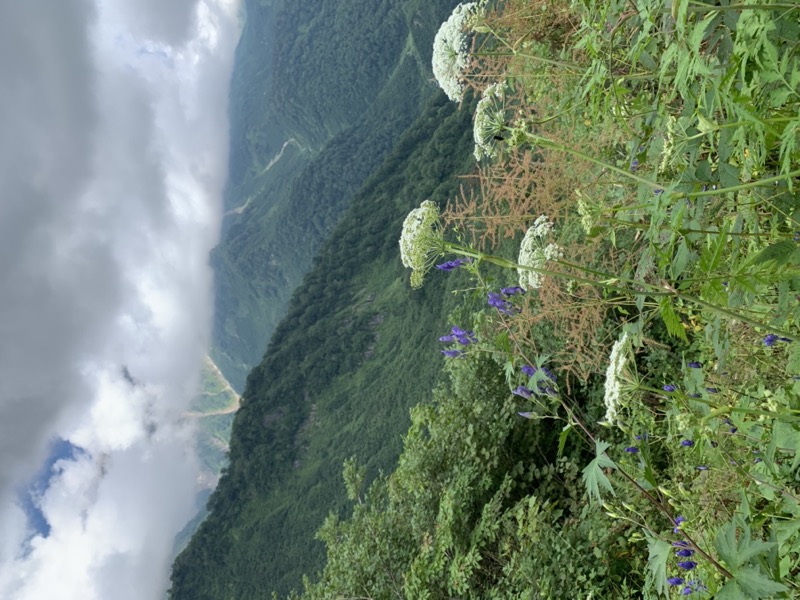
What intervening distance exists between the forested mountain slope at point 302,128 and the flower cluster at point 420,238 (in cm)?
6797

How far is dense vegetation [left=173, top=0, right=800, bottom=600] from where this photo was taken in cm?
246

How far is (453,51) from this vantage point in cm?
520

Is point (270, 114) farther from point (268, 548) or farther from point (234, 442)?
point (268, 548)

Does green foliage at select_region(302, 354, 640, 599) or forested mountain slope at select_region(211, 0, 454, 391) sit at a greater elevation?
forested mountain slope at select_region(211, 0, 454, 391)

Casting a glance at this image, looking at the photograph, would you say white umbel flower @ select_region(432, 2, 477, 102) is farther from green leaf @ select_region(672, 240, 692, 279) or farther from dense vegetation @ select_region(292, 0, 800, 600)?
green leaf @ select_region(672, 240, 692, 279)

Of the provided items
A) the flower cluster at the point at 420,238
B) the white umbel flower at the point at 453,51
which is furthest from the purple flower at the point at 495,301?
the white umbel flower at the point at 453,51

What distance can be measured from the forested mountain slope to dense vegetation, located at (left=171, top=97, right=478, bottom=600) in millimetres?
24649

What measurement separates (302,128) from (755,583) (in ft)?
495

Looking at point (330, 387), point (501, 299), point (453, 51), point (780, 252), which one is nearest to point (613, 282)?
point (780, 252)

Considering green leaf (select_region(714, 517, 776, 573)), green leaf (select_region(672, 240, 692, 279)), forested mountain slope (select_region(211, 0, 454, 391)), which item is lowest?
green leaf (select_region(714, 517, 776, 573))

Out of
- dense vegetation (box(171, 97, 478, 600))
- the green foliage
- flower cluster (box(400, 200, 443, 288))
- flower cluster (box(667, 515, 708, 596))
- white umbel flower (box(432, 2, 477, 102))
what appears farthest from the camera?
dense vegetation (box(171, 97, 478, 600))

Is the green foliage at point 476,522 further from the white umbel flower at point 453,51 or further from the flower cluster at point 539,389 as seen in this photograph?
the white umbel flower at point 453,51

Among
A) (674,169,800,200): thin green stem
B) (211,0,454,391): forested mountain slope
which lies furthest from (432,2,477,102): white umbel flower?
(211,0,454,391): forested mountain slope

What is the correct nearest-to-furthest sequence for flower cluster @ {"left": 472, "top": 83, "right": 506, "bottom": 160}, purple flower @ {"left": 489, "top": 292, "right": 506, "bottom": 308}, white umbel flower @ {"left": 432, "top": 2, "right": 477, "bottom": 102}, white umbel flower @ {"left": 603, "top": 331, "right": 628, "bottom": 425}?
white umbel flower @ {"left": 603, "top": 331, "right": 628, "bottom": 425} < flower cluster @ {"left": 472, "top": 83, "right": 506, "bottom": 160} < purple flower @ {"left": 489, "top": 292, "right": 506, "bottom": 308} < white umbel flower @ {"left": 432, "top": 2, "right": 477, "bottom": 102}
